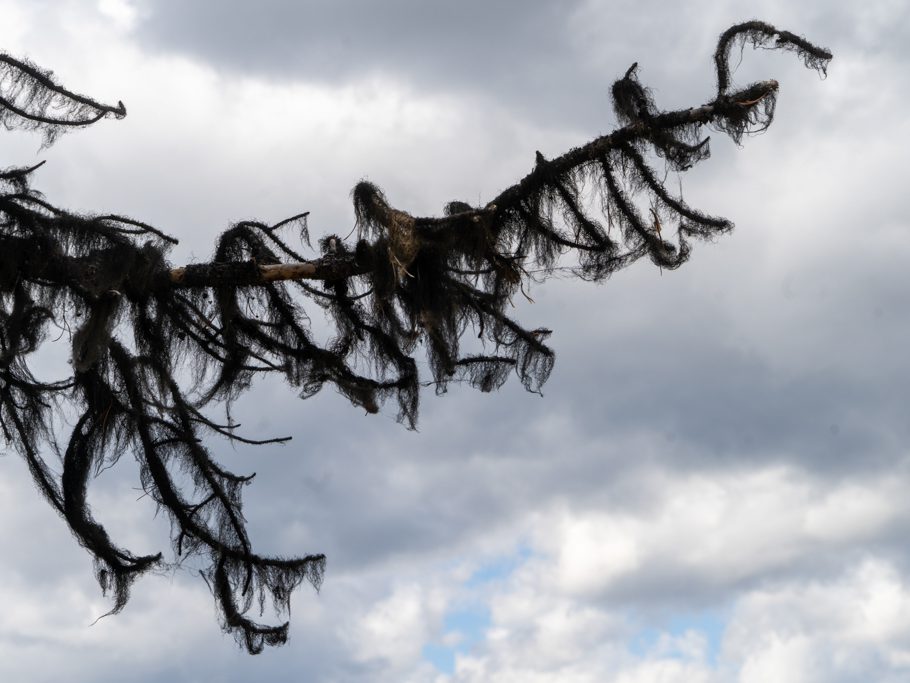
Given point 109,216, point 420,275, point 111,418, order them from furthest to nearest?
point 111,418 → point 109,216 → point 420,275

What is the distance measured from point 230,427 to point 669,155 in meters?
2.71

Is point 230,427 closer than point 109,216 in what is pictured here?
No

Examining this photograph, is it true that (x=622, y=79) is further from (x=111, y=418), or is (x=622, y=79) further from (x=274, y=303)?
(x=111, y=418)

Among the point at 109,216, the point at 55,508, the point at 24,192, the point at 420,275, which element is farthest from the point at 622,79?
the point at 55,508

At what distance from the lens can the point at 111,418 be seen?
6.25 m

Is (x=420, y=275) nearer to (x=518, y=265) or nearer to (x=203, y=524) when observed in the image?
(x=518, y=265)

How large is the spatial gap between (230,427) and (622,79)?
2.73 metres

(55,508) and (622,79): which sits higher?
(622,79)

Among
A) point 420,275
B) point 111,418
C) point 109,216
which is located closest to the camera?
point 420,275

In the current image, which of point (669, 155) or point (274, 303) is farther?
point (274, 303)

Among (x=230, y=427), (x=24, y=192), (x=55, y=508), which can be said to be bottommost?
(x=55, y=508)

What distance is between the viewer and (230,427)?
6.63m

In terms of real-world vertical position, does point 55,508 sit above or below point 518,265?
below

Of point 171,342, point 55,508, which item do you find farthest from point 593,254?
point 55,508
